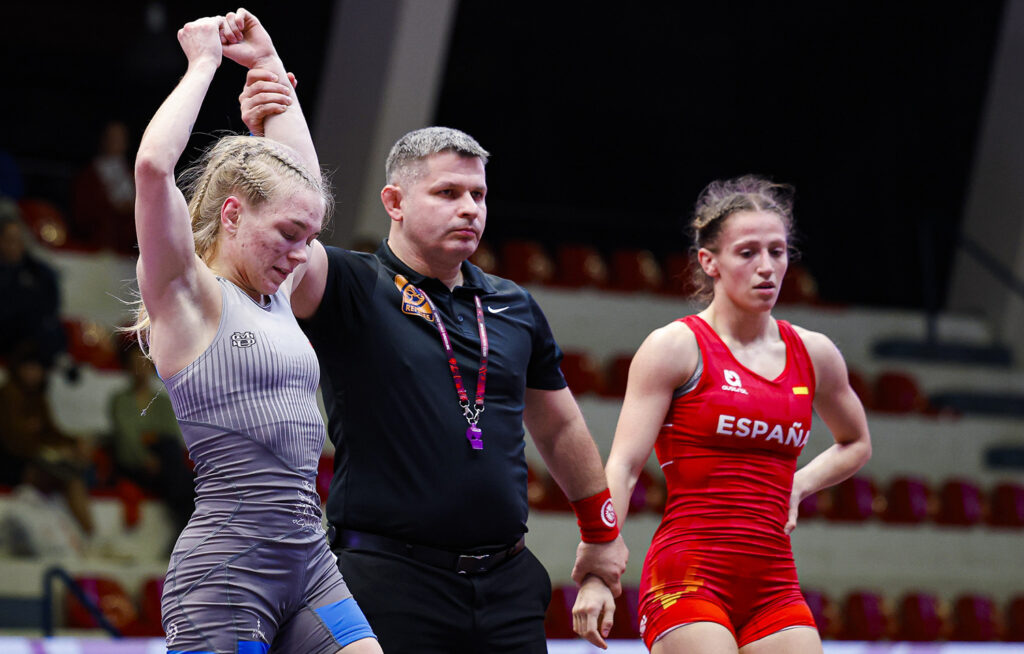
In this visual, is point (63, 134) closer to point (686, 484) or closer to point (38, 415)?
point (38, 415)

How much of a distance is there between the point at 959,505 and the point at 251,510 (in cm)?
766

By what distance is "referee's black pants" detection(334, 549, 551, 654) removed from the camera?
2861 mm

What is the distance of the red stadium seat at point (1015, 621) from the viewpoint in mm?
8430

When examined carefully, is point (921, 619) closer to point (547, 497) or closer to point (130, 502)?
point (547, 497)

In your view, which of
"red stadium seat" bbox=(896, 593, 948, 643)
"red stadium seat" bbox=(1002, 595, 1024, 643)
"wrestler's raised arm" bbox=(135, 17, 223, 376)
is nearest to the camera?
"wrestler's raised arm" bbox=(135, 17, 223, 376)

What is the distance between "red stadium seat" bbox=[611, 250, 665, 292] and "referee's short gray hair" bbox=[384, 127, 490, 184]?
6833 mm

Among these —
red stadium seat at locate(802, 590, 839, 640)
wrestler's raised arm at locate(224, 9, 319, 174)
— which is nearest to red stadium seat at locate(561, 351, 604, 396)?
red stadium seat at locate(802, 590, 839, 640)

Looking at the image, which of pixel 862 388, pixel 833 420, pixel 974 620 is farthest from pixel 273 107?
pixel 862 388

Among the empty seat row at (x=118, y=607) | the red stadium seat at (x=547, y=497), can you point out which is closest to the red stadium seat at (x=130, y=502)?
the empty seat row at (x=118, y=607)

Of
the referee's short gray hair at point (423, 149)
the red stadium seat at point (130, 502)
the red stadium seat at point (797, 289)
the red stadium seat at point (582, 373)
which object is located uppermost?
the referee's short gray hair at point (423, 149)

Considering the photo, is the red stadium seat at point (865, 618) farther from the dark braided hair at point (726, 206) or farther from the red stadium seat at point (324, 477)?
the dark braided hair at point (726, 206)

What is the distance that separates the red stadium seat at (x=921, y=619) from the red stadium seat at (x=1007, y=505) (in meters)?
1.17

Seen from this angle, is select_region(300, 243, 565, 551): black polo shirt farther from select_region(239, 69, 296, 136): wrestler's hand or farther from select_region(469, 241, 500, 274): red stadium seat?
select_region(469, 241, 500, 274): red stadium seat

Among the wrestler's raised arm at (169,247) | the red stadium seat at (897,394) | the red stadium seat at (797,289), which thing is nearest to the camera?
the wrestler's raised arm at (169,247)
